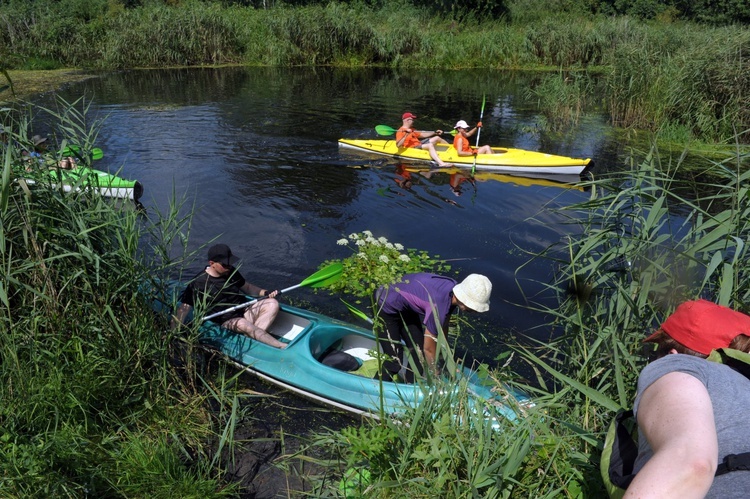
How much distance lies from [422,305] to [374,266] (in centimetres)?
156

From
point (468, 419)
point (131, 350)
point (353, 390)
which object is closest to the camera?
Answer: point (468, 419)

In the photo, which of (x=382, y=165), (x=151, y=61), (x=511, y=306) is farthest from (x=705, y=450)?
(x=151, y=61)

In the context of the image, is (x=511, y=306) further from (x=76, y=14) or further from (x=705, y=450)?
(x=76, y=14)

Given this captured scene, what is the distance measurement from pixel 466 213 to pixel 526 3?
22843 mm

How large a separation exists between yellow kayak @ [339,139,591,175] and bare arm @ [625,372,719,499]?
8.61 metres

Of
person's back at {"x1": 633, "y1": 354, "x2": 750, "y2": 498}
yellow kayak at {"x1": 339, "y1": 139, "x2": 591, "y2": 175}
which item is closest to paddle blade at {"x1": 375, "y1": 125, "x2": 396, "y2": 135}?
yellow kayak at {"x1": 339, "y1": 139, "x2": 591, "y2": 175}

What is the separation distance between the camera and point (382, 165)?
35.0 feet

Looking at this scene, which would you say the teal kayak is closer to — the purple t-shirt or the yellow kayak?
the purple t-shirt

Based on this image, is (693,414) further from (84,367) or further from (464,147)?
(464,147)

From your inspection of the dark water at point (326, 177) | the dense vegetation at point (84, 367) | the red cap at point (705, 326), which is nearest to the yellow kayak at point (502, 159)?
the dark water at point (326, 177)

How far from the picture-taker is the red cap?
1644mm

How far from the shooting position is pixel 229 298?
4.68 m

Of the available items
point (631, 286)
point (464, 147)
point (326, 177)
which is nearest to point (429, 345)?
point (631, 286)

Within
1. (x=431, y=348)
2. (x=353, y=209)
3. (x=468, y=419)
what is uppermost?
(x=468, y=419)
